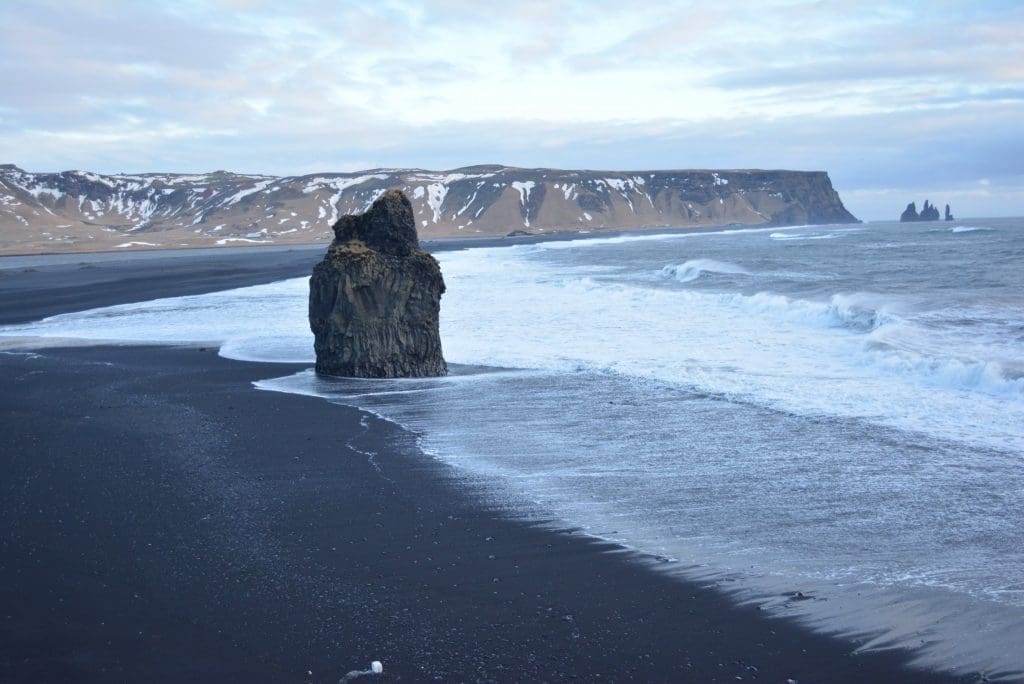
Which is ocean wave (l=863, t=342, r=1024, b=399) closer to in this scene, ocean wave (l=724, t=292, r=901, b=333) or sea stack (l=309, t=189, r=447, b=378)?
ocean wave (l=724, t=292, r=901, b=333)

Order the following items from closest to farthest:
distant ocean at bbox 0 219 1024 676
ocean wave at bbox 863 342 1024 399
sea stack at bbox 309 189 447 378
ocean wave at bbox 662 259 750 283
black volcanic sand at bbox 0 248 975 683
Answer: black volcanic sand at bbox 0 248 975 683 → distant ocean at bbox 0 219 1024 676 → ocean wave at bbox 863 342 1024 399 → sea stack at bbox 309 189 447 378 → ocean wave at bbox 662 259 750 283

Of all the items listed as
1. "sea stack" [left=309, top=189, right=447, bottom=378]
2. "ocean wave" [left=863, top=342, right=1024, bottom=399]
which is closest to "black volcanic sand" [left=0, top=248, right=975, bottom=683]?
"sea stack" [left=309, top=189, right=447, bottom=378]

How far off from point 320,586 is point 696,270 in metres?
35.7

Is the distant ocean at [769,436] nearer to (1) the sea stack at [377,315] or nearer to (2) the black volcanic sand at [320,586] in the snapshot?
(2) the black volcanic sand at [320,586]

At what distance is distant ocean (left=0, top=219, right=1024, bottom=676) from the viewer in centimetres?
621

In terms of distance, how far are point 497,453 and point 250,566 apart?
370cm

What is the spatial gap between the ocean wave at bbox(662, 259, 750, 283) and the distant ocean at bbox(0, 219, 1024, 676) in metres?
13.2

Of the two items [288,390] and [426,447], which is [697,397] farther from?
[288,390]

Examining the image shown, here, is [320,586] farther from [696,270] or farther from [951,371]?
[696,270]

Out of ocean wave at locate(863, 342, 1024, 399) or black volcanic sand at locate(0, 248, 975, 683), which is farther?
ocean wave at locate(863, 342, 1024, 399)

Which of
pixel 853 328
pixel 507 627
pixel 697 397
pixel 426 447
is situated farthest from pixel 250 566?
pixel 853 328

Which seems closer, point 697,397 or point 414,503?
point 414,503

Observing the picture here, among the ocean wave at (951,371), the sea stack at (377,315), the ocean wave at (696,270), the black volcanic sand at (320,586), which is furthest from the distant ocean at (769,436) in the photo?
the ocean wave at (696,270)

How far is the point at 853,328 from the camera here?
19.8m
